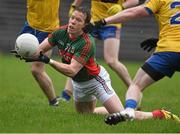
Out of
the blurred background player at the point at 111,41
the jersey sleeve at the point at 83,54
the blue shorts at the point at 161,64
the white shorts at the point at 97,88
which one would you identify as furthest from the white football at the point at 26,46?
the blurred background player at the point at 111,41

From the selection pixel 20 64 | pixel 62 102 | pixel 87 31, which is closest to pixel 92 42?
pixel 87 31

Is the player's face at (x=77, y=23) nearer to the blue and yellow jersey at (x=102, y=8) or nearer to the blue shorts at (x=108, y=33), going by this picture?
the blue shorts at (x=108, y=33)

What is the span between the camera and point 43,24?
36.4 ft

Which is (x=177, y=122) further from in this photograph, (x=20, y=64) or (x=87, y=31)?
(x=20, y=64)

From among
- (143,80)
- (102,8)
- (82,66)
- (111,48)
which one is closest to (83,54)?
(82,66)

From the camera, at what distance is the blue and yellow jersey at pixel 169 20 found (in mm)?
8250

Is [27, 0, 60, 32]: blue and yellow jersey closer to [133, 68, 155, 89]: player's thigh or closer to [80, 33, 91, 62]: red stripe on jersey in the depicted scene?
[80, 33, 91, 62]: red stripe on jersey

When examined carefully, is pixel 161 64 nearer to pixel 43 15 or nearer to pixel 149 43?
pixel 149 43

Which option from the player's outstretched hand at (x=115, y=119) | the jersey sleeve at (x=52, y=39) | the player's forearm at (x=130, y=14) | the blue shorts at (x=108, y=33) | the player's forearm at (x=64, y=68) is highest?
the player's forearm at (x=130, y=14)

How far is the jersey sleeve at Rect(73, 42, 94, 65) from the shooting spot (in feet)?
29.3

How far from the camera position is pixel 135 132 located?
25.9 feet

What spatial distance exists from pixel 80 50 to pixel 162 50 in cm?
119

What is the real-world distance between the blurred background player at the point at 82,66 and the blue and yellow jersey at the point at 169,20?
106 cm

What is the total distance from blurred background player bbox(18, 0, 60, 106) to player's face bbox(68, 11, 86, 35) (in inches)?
82.2
